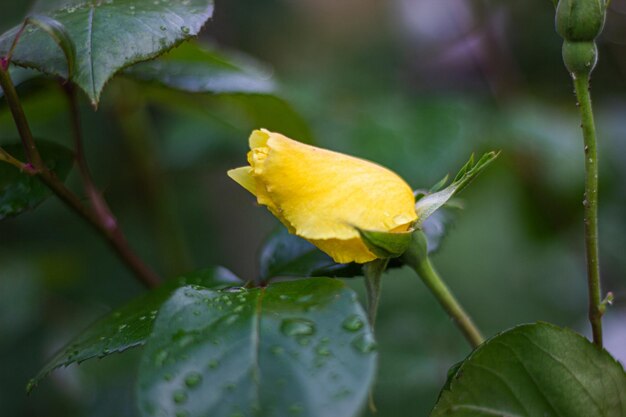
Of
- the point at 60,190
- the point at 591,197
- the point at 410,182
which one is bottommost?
the point at 410,182

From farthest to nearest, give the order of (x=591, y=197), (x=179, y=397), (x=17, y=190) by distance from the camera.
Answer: (x=17, y=190), (x=591, y=197), (x=179, y=397)

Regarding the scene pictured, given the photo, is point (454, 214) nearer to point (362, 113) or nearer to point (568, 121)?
point (362, 113)

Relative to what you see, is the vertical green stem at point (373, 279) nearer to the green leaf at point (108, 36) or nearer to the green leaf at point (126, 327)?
the green leaf at point (126, 327)

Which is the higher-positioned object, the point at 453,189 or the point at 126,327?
the point at 453,189

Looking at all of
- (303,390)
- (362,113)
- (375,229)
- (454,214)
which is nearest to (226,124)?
(362,113)

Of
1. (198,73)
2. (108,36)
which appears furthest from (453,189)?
(198,73)

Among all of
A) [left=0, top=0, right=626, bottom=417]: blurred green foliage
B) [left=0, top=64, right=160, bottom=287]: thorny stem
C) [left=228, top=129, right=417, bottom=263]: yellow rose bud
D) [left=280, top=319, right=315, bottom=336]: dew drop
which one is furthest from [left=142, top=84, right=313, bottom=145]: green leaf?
[left=280, top=319, right=315, bottom=336]: dew drop

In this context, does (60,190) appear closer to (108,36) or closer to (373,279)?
(108,36)
